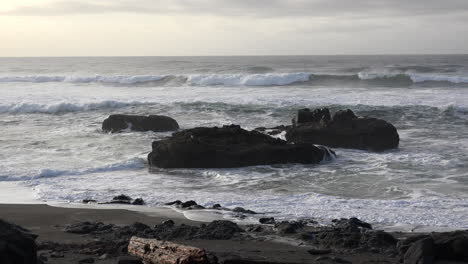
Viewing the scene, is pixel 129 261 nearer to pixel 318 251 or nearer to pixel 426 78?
pixel 318 251

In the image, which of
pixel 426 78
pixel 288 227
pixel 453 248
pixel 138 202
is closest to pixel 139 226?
pixel 288 227

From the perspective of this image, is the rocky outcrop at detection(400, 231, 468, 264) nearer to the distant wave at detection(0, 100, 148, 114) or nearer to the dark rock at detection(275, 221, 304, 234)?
the dark rock at detection(275, 221, 304, 234)

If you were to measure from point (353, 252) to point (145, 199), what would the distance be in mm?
4831

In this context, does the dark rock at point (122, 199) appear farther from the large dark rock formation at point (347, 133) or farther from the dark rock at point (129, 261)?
the large dark rock formation at point (347, 133)

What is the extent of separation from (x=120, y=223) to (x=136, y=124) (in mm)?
12359

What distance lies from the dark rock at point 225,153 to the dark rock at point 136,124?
19.4 ft

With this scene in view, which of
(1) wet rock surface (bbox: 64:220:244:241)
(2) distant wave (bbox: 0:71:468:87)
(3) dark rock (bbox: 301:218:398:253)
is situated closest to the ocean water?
(3) dark rock (bbox: 301:218:398:253)

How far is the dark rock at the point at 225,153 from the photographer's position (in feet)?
48.7

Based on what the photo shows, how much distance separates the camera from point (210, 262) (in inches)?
239

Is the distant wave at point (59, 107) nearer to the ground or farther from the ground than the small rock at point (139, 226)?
nearer to the ground

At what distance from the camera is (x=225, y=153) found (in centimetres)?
1493

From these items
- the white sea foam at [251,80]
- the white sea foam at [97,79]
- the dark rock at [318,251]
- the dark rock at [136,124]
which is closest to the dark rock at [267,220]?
the dark rock at [318,251]

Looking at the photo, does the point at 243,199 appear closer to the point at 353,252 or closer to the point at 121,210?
the point at 121,210

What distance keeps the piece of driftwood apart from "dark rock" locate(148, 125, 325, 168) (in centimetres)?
773
